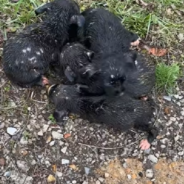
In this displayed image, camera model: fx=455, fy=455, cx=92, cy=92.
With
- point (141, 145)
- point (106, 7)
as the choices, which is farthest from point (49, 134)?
point (106, 7)

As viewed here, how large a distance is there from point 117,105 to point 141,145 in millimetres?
563

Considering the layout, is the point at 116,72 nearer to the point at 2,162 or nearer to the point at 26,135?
the point at 26,135

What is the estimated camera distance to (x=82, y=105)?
470 centimetres

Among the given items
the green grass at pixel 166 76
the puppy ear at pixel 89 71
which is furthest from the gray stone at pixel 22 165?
the green grass at pixel 166 76

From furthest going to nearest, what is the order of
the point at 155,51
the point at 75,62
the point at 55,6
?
the point at 155,51 < the point at 55,6 < the point at 75,62

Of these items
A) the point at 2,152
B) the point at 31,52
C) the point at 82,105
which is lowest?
the point at 2,152

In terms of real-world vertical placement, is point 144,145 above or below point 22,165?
above

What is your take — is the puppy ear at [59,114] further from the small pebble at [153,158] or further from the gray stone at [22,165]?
the small pebble at [153,158]

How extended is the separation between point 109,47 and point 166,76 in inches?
28.6

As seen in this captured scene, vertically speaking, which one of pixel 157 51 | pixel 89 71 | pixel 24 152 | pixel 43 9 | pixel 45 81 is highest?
pixel 43 9

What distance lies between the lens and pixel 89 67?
190 inches

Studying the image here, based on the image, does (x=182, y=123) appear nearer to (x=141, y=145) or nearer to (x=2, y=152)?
(x=141, y=145)

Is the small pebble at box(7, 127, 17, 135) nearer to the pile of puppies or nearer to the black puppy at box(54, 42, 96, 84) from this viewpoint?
the pile of puppies

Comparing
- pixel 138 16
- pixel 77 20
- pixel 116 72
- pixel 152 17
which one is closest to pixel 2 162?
pixel 116 72
